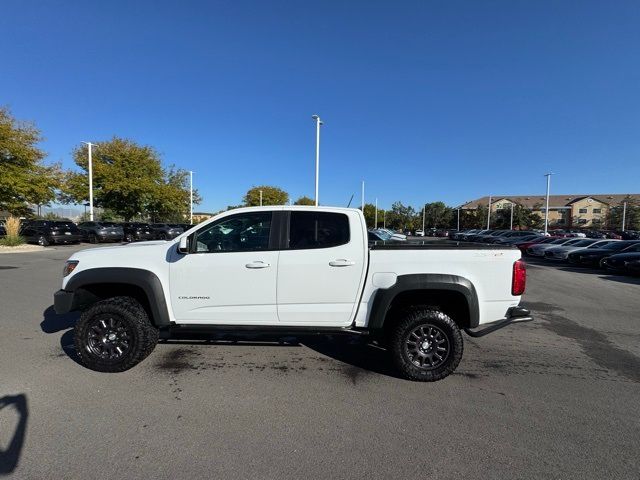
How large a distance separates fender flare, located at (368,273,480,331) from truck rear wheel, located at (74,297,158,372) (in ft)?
8.51

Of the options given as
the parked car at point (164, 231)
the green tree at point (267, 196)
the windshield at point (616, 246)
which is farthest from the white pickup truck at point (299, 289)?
the green tree at point (267, 196)

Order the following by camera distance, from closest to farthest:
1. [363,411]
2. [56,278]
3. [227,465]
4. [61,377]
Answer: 1. [227,465]
2. [363,411]
3. [61,377]
4. [56,278]

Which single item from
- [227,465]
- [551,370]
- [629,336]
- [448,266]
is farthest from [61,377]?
[629,336]

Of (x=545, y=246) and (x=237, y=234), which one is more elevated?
(x=237, y=234)

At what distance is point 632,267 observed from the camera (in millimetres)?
14594

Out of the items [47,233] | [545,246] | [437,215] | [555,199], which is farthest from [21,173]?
[555,199]

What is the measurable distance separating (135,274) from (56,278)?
8775 millimetres

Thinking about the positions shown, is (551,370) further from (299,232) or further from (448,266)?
(299,232)

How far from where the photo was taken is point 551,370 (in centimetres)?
465

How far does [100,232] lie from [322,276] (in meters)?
28.1

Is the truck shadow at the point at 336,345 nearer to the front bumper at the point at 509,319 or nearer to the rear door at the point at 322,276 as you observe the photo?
the rear door at the point at 322,276

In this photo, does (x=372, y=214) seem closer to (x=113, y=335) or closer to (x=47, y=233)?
(x=47, y=233)

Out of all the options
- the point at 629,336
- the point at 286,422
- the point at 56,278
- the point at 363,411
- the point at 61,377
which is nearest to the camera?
the point at 286,422

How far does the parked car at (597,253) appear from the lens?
17431 millimetres
